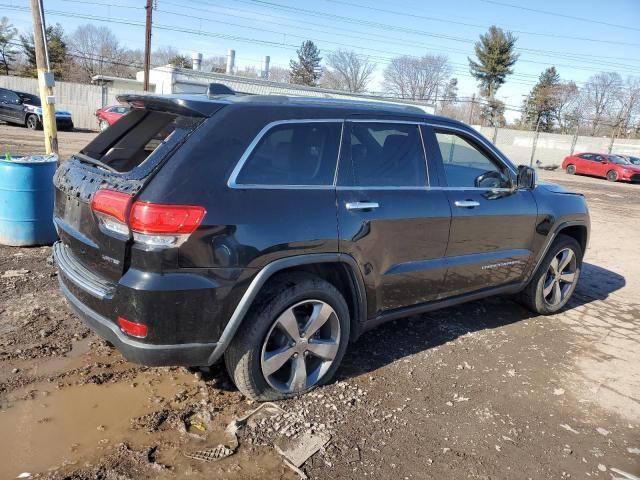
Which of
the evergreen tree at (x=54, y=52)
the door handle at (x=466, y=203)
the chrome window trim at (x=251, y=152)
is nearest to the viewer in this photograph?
the chrome window trim at (x=251, y=152)

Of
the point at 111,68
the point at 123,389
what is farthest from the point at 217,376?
the point at 111,68

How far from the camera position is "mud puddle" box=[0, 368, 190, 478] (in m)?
2.60

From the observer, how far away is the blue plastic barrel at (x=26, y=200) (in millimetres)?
5340

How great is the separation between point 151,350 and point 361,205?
4.95ft

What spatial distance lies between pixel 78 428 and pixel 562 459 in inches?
108

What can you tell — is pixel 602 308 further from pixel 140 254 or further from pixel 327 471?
pixel 140 254

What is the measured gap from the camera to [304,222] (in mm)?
2992

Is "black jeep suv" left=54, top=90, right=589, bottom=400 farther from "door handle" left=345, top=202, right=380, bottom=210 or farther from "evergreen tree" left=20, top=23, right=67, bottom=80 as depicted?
"evergreen tree" left=20, top=23, right=67, bottom=80

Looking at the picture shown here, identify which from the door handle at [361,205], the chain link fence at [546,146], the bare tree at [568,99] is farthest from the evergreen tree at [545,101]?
the door handle at [361,205]

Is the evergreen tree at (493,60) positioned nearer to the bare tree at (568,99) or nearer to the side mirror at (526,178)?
the bare tree at (568,99)

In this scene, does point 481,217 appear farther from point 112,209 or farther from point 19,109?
point 19,109

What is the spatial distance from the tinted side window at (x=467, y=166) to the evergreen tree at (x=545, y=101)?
5536 cm

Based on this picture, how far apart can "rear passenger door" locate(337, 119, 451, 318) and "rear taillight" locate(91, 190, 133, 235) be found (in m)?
1.23

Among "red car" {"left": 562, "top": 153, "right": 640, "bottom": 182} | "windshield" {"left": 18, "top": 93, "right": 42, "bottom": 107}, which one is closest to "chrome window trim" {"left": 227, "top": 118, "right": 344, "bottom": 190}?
"windshield" {"left": 18, "top": 93, "right": 42, "bottom": 107}
